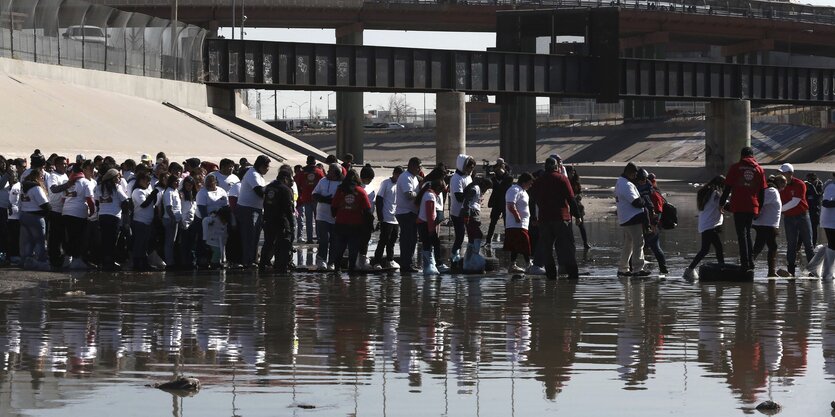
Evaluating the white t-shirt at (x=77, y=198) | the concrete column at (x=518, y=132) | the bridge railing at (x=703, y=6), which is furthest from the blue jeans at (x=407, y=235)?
the bridge railing at (x=703, y=6)

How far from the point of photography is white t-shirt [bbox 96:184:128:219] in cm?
2045

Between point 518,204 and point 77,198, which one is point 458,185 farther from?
point 77,198

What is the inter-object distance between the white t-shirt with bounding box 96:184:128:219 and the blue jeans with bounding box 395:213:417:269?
151 inches

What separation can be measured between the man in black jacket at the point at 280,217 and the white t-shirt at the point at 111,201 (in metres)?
2.04

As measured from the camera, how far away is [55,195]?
68.2ft

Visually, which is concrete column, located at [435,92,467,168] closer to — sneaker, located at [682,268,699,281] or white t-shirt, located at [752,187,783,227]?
white t-shirt, located at [752,187,783,227]

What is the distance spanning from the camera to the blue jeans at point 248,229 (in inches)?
813

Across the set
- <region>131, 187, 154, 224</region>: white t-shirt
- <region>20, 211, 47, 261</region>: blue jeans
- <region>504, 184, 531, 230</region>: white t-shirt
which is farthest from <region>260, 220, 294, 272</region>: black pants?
<region>20, 211, 47, 261</region>: blue jeans

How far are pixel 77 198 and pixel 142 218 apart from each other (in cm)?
92

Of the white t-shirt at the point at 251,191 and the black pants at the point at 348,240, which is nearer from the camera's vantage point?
the black pants at the point at 348,240

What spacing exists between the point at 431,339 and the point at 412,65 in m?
61.0

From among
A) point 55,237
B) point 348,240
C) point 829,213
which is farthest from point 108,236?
point 829,213

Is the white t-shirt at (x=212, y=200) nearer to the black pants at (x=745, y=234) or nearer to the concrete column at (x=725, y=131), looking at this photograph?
the black pants at (x=745, y=234)

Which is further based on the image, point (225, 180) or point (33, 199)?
point (225, 180)
